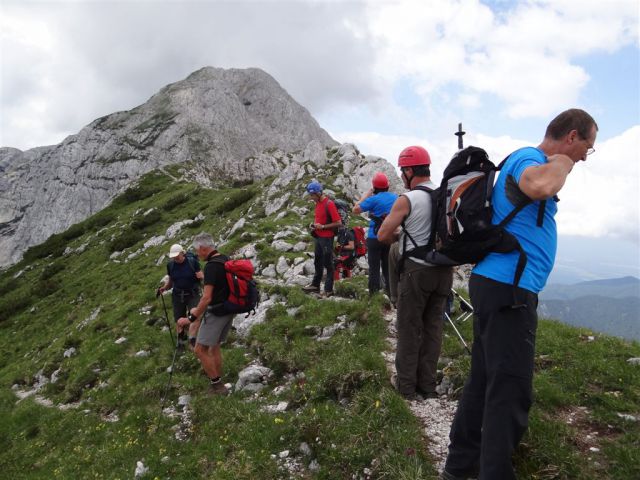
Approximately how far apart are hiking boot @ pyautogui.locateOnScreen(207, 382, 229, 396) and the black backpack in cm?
723

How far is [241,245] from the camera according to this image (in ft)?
72.6

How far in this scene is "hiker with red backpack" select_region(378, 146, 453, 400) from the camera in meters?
6.03

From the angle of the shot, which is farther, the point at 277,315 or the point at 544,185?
the point at 277,315

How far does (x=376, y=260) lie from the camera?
1188 centimetres

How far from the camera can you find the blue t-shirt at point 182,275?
12.8m

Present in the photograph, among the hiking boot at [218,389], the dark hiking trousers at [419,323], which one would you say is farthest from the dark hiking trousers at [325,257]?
the dark hiking trousers at [419,323]

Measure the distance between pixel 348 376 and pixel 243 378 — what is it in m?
3.33

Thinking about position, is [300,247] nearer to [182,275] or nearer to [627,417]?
[182,275]

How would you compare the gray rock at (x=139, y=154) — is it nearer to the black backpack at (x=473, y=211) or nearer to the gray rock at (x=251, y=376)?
the gray rock at (x=251, y=376)

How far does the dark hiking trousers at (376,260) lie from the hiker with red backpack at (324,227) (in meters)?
1.87

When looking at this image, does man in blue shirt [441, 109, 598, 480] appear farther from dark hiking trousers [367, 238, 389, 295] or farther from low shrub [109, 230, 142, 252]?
low shrub [109, 230, 142, 252]

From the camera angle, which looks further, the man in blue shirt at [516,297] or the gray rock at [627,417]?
the gray rock at [627,417]

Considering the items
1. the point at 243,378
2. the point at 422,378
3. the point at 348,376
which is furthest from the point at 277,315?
the point at 422,378

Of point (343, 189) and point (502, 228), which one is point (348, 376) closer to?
point (502, 228)
